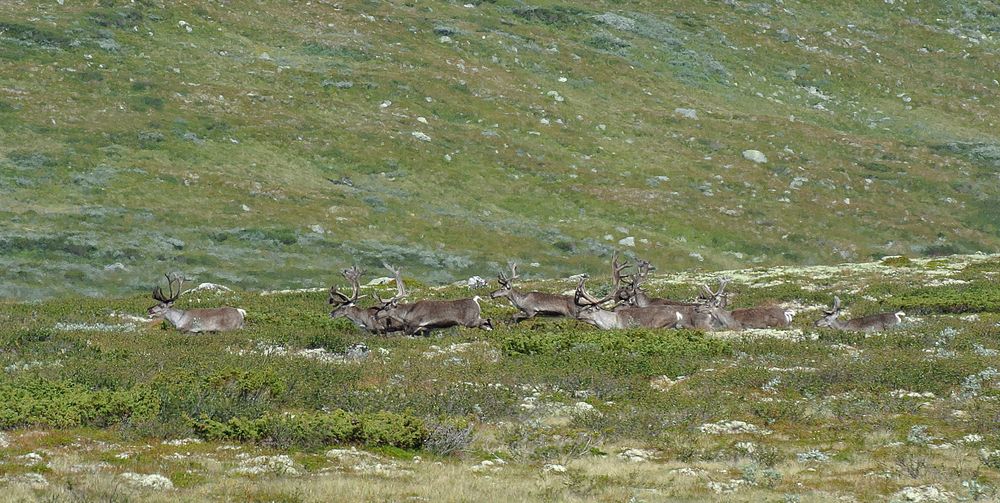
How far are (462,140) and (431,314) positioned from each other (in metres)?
47.5

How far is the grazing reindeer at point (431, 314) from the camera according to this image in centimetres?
2853

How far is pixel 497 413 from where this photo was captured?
1850 centimetres

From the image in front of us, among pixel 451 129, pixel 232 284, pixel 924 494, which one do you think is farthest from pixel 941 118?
pixel 924 494

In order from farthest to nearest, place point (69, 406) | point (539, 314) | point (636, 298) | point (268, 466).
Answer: point (636, 298)
point (539, 314)
point (69, 406)
point (268, 466)

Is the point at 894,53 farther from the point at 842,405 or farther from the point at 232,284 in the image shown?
the point at 842,405

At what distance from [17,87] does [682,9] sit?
6570 centimetres

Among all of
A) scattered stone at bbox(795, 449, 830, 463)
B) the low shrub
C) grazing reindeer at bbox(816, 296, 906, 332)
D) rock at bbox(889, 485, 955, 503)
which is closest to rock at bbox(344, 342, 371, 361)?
the low shrub

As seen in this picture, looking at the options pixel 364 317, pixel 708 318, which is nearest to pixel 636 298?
pixel 708 318

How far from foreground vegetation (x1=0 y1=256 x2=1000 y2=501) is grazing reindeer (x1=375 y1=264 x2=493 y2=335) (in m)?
0.57

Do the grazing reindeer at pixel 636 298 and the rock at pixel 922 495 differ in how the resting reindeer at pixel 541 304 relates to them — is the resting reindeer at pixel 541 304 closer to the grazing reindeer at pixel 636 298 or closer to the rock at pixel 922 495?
the grazing reindeer at pixel 636 298

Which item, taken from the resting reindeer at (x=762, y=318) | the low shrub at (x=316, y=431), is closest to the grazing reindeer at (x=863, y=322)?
the resting reindeer at (x=762, y=318)

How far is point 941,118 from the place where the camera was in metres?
92.7

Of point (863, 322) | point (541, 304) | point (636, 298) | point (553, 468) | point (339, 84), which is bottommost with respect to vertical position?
point (339, 84)

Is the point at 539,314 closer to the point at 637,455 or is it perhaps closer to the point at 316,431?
the point at 637,455
